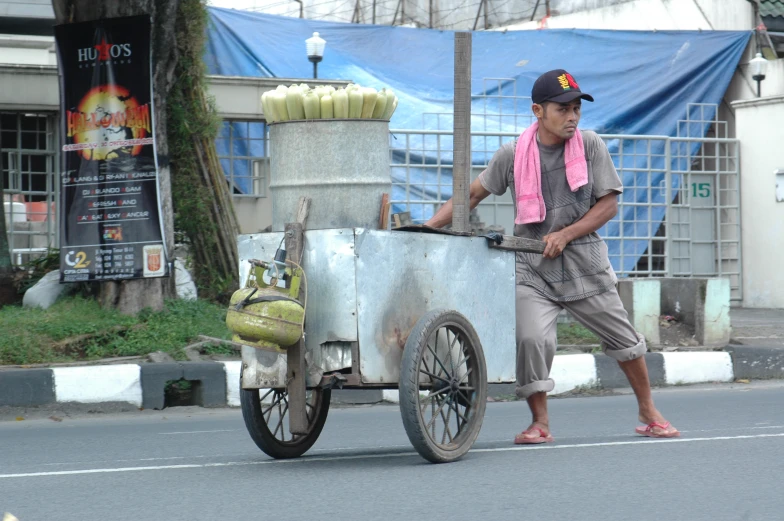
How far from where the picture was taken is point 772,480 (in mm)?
4363

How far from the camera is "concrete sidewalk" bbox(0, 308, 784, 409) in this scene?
7422 mm

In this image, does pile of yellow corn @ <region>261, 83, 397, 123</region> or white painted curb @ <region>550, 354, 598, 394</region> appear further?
white painted curb @ <region>550, 354, 598, 394</region>

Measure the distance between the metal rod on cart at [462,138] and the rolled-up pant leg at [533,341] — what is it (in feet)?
1.59

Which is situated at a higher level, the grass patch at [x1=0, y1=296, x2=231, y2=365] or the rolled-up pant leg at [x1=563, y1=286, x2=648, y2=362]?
the rolled-up pant leg at [x1=563, y1=286, x2=648, y2=362]

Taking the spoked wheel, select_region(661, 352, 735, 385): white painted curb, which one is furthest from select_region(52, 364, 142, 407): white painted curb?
select_region(661, 352, 735, 385): white painted curb

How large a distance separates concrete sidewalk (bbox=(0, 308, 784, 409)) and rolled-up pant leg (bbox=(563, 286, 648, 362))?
1.10m

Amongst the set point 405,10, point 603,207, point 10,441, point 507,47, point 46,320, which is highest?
point 405,10

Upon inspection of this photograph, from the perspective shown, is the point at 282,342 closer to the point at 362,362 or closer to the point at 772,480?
the point at 362,362

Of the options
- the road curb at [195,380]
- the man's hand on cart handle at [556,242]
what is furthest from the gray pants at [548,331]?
the road curb at [195,380]

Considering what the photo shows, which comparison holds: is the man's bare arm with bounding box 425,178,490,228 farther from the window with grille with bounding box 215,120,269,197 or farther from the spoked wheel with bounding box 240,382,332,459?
the window with grille with bounding box 215,120,269,197

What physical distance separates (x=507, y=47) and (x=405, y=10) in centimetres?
699

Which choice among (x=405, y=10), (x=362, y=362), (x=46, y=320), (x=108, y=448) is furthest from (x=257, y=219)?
(x=405, y=10)

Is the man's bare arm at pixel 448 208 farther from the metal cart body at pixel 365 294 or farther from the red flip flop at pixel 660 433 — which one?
the red flip flop at pixel 660 433

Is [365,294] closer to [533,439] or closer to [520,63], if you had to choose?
[533,439]
